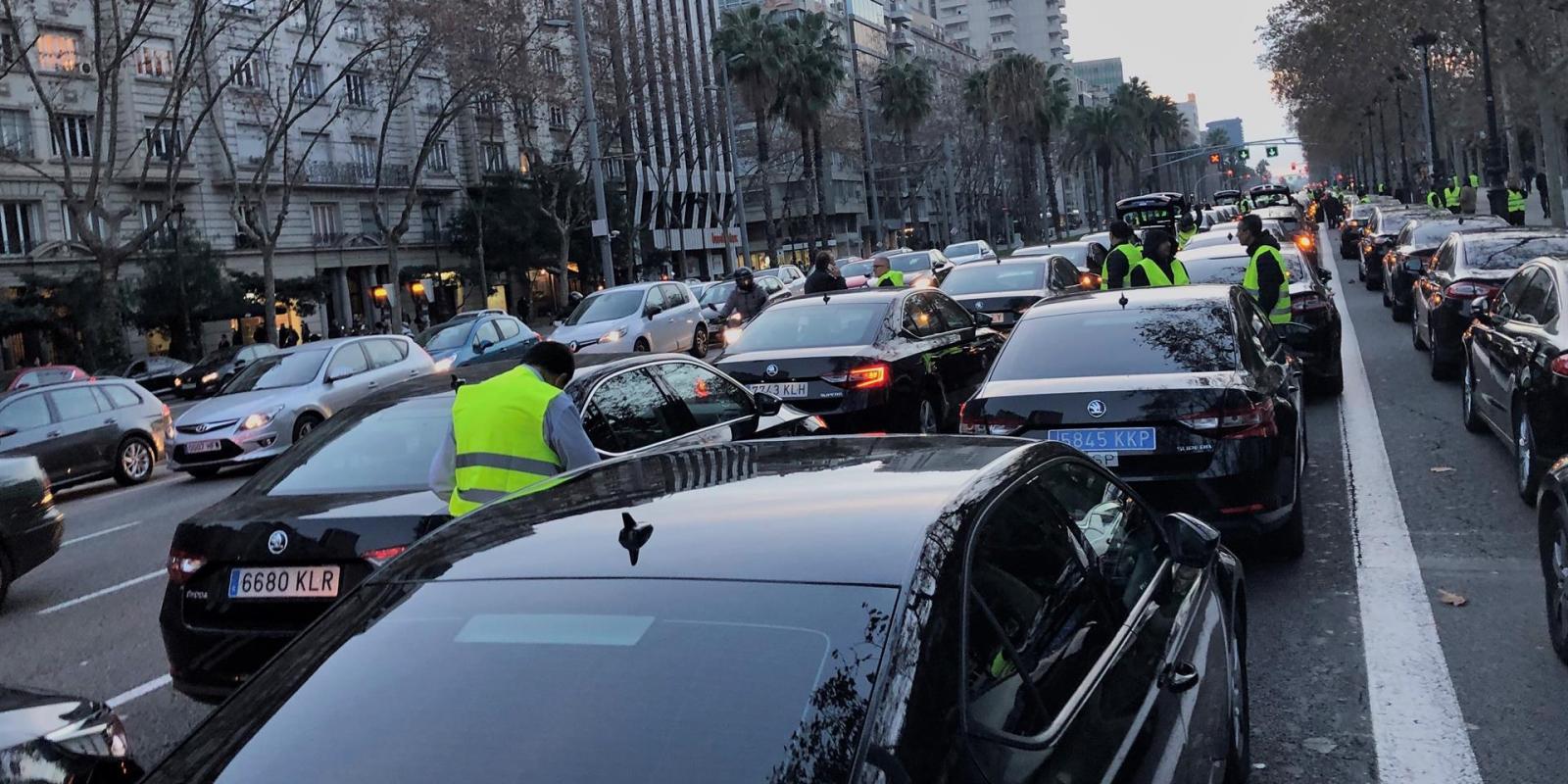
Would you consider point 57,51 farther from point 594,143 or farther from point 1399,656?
point 1399,656

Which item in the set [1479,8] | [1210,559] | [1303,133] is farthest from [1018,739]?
[1303,133]

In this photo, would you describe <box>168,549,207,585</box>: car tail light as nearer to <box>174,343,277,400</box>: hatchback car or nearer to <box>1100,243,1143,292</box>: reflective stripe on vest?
<box>1100,243,1143,292</box>: reflective stripe on vest

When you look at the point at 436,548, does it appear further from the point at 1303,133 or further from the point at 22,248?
the point at 1303,133

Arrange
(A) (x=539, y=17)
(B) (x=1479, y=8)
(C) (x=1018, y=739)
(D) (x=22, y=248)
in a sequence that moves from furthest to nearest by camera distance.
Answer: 1. (D) (x=22, y=248)
2. (A) (x=539, y=17)
3. (B) (x=1479, y=8)
4. (C) (x=1018, y=739)

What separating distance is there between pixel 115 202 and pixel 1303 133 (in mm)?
84293

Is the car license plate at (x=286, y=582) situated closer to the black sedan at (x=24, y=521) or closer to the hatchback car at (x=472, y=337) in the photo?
the black sedan at (x=24, y=521)

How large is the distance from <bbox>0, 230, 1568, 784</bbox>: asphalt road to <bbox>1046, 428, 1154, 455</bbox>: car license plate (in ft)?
3.05

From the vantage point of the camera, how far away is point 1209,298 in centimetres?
773

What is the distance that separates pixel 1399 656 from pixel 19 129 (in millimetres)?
47312

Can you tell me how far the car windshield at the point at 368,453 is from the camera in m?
5.96

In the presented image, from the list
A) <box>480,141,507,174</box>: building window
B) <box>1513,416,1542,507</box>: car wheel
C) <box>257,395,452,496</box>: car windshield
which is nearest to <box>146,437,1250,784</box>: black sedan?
<box>257,395,452,496</box>: car windshield

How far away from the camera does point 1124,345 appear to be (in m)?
7.40

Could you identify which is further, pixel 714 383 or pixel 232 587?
pixel 714 383

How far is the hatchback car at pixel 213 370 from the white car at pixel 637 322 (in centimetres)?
1555
